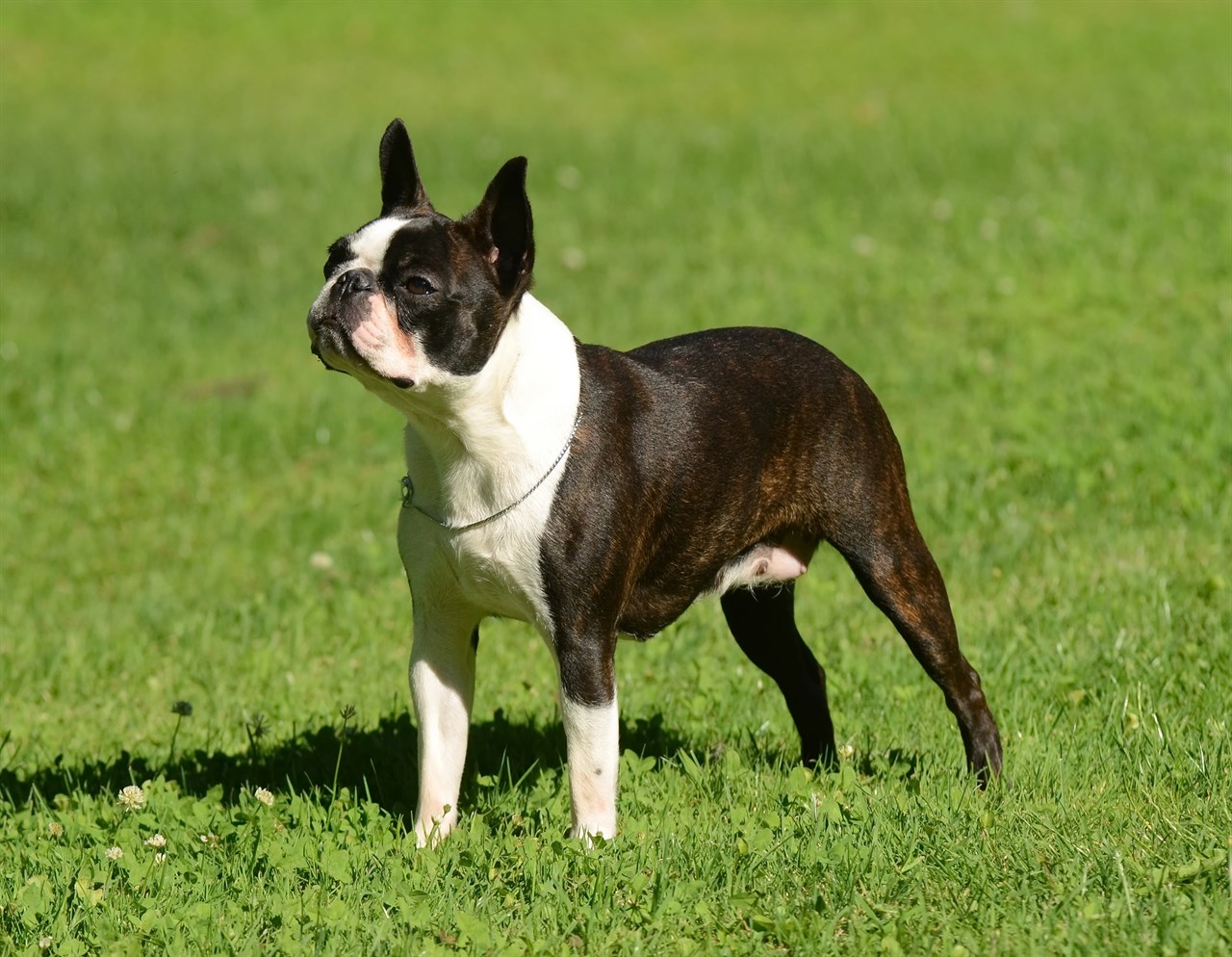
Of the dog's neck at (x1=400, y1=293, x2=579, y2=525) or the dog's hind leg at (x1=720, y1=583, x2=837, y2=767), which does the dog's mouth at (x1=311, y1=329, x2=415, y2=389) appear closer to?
the dog's neck at (x1=400, y1=293, x2=579, y2=525)

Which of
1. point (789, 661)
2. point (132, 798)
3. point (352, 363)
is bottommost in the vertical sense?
point (132, 798)

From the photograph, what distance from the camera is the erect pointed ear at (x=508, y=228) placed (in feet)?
14.1

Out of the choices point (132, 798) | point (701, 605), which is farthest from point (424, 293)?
point (701, 605)

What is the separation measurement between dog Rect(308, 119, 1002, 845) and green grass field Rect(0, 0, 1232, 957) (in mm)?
437

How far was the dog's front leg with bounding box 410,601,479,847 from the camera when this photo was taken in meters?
4.79

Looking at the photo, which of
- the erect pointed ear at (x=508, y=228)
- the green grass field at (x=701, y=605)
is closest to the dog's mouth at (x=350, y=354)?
the erect pointed ear at (x=508, y=228)

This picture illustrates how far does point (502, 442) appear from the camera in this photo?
4.42 meters

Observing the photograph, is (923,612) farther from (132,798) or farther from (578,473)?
(132,798)

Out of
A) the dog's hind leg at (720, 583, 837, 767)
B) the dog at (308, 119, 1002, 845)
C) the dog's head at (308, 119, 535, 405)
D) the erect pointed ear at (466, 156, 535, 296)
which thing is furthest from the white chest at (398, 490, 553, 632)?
the dog's hind leg at (720, 583, 837, 767)

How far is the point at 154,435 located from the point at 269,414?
66cm

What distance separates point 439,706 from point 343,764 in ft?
2.50

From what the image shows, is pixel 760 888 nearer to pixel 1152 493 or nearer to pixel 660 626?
pixel 660 626

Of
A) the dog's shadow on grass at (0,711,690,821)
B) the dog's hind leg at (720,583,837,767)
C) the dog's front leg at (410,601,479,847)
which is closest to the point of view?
the dog's front leg at (410,601,479,847)

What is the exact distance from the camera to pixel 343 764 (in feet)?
17.9
